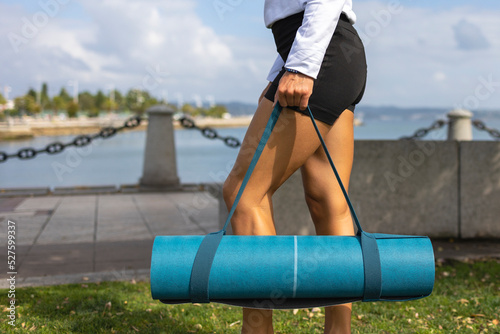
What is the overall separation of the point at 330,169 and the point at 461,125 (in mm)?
9227

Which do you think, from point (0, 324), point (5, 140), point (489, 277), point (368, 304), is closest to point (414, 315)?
point (368, 304)

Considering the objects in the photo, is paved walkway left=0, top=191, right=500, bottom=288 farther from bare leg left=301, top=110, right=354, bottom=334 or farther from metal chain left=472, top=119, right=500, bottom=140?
metal chain left=472, top=119, right=500, bottom=140

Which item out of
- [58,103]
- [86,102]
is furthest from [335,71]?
[86,102]

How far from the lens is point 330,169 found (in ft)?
6.73

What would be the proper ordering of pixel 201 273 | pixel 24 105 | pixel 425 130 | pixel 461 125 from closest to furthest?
pixel 201 273
pixel 425 130
pixel 461 125
pixel 24 105

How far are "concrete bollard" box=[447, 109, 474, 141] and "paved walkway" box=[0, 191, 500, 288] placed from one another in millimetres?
5341

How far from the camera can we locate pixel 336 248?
179 cm

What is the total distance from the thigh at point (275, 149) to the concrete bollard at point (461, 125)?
9.26m

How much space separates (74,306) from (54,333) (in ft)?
1.49

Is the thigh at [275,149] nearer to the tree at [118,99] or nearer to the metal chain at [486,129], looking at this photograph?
the metal chain at [486,129]

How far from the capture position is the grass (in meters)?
2.89

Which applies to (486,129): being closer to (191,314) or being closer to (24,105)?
(191,314)

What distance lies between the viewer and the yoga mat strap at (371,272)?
1.75 meters

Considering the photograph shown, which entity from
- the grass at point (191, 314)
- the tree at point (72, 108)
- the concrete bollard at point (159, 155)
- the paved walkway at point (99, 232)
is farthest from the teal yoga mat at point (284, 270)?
the tree at point (72, 108)
